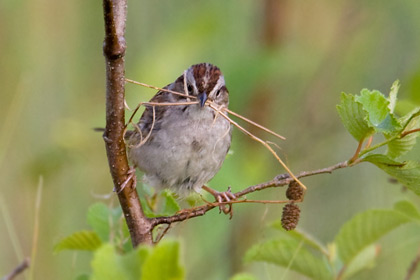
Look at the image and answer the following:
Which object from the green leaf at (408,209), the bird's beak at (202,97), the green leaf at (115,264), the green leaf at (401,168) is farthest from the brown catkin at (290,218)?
the bird's beak at (202,97)

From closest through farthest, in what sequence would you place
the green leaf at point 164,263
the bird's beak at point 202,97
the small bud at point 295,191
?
the green leaf at point 164,263 < the small bud at point 295,191 < the bird's beak at point 202,97

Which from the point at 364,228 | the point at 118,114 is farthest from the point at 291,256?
the point at 118,114

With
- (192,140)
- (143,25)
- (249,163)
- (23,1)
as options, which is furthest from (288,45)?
(192,140)

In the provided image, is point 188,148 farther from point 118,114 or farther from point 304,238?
point 118,114

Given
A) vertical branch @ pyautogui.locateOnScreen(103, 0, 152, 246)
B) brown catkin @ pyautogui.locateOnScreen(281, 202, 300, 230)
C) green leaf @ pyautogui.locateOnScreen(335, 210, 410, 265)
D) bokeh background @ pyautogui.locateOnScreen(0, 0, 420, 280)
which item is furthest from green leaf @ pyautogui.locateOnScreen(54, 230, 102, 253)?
bokeh background @ pyautogui.locateOnScreen(0, 0, 420, 280)

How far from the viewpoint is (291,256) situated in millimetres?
1800

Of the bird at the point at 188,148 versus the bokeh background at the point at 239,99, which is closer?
the bird at the point at 188,148

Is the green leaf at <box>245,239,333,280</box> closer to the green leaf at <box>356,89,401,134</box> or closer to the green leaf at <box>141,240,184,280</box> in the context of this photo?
the green leaf at <box>356,89,401,134</box>

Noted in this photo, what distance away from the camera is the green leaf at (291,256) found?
70.2 inches

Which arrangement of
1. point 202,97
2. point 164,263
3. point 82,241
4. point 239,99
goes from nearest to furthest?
point 164,263
point 82,241
point 202,97
point 239,99

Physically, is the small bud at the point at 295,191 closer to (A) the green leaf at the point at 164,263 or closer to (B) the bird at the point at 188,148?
(A) the green leaf at the point at 164,263

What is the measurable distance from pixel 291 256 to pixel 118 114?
0.60 metres

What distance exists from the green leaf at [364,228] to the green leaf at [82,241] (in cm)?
60

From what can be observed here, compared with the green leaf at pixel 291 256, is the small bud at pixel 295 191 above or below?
above
